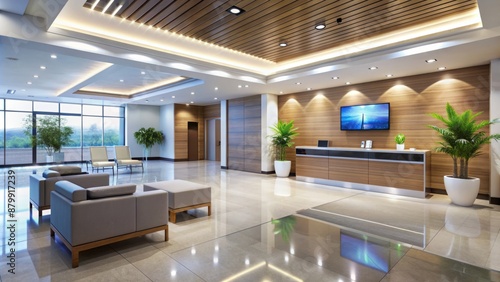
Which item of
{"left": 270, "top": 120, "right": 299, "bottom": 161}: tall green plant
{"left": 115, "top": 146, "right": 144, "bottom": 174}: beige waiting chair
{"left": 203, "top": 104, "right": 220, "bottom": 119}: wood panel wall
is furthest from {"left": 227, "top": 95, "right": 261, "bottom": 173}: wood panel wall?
{"left": 115, "top": 146, "right": 144, "bottom": 174}: beige waiting chair

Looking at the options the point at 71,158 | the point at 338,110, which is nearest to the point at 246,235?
the point at 338,110

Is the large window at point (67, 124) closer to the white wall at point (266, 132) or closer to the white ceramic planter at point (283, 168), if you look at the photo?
the white wall at point (266, 132)

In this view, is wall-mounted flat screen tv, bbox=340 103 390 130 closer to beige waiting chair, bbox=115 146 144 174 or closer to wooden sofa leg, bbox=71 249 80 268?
wooden sofa leg, bbox=71 249 80 268

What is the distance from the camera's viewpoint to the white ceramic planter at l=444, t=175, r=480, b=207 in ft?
18.4

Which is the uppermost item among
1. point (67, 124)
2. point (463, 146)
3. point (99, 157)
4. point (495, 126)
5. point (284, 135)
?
point (67, 124)

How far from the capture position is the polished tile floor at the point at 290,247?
2.91 meters

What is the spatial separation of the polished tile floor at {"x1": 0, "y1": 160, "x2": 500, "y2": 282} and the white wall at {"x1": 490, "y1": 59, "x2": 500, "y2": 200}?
0.45m

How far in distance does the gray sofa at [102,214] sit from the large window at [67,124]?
1137 cm

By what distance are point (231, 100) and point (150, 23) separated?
6.95 m

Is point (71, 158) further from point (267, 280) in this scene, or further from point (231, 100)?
point (267, 280)

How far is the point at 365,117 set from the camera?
801 cm

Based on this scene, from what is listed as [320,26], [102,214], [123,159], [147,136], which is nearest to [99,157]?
[123,159]

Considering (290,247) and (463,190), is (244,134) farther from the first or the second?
(290,247)

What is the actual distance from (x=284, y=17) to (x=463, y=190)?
16.3 feet
